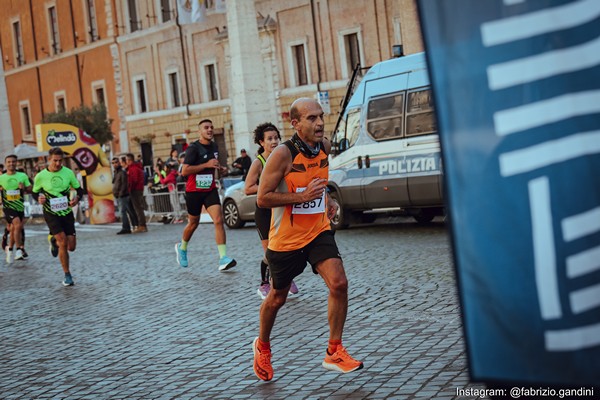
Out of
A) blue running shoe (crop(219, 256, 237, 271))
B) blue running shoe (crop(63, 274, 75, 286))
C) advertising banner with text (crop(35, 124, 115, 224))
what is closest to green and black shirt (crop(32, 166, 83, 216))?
blue running shoe (crop(63, 274, 75, 286))

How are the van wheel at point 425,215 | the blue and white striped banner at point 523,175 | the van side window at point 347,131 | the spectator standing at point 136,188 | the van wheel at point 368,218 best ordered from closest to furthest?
the blue and white striped banner at point 523,175, the van side window at point 347,131, the van wheel at point 425,215, the van wheel at point 368,218, the spectator standing at point 136,188

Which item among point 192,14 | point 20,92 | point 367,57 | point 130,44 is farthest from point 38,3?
point 367,57

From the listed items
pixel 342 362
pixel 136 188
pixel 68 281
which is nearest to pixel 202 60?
pixel 136 188

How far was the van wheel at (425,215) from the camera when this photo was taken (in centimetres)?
1941

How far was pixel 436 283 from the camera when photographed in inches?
413

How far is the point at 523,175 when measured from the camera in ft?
8.46

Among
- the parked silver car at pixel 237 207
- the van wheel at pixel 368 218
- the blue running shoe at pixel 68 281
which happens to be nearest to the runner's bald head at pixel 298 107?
the blue running shoe at pixel 68 281

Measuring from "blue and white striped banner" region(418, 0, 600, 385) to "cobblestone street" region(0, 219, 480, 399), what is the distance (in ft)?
9.75

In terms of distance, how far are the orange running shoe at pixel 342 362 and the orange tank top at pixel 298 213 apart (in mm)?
690

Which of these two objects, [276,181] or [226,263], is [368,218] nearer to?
[226,263]

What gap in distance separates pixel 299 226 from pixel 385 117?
1154cm

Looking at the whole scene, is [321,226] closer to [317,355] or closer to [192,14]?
[317,355]

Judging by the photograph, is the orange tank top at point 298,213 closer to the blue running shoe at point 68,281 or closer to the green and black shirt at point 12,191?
the blue running shoe at point 68,281

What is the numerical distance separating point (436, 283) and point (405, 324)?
240 cm
